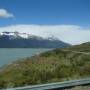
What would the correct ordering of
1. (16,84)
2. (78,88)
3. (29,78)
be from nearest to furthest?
1. (78,88)
2. (16,84)
3. (29,78)

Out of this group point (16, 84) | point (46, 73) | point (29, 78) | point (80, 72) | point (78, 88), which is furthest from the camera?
point (80, 72)

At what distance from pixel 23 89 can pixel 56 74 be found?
12704 millimetres

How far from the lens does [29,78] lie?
86.3 feet

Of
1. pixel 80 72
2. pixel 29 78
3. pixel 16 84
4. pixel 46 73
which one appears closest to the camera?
pixel 16 84

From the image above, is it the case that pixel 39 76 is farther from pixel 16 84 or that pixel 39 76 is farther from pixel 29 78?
pixel 16 84

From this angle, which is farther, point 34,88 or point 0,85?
point 0,85

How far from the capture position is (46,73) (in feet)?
95.0

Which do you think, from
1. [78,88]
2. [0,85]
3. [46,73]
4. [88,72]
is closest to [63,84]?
[78,88]

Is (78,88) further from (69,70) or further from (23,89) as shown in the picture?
(69,70)

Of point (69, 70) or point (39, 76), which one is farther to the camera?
point (69, 70)

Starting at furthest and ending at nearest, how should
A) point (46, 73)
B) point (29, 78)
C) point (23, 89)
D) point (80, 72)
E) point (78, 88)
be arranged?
point (80, 72), point (46, 73), point (29, 78), point (78, 88), point (23, 89)

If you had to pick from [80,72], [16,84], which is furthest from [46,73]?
[16,84]

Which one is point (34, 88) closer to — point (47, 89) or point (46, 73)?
point (47, 89)

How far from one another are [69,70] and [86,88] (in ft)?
41.5
